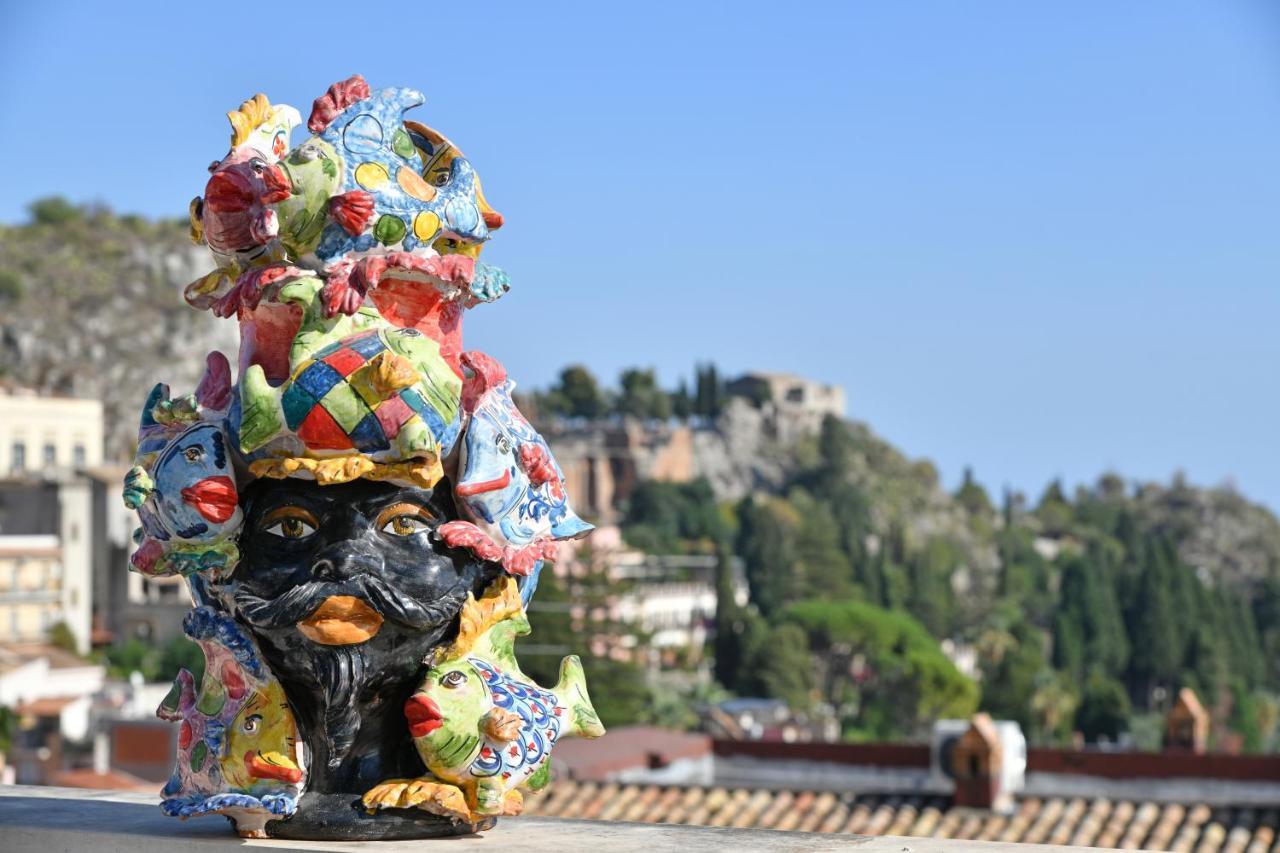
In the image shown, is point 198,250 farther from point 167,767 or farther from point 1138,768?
point 1138,768

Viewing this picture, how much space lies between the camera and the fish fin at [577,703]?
7.85 m

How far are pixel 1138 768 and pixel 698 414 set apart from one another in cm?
14249

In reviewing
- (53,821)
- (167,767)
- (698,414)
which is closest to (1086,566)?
(698,414)

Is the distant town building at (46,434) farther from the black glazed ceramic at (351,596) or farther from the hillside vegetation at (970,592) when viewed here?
the black glazed ceramic at (351,596)

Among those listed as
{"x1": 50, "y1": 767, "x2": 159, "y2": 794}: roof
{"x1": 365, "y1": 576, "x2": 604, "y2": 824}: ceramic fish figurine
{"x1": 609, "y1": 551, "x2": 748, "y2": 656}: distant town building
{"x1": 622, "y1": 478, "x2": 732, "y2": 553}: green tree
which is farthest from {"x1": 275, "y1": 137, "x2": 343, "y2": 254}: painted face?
{"x1": 622, "y1": 478, "x2": 732, "y2": 553}: green tree

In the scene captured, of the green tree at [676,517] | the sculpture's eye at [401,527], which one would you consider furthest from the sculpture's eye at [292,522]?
the green tree at [676,517]

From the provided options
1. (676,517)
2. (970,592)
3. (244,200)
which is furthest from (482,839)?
(676,517)

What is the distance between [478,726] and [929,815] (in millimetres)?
14163

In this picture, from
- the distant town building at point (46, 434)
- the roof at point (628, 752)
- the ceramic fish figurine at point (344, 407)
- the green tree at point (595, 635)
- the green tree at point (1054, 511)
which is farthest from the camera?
the green tree at point (1054, 511)

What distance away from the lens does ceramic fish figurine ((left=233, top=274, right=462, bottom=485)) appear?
719cm

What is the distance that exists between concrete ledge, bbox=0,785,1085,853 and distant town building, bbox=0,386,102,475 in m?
80.5

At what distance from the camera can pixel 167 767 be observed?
112 ft

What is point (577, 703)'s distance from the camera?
789 centimetres

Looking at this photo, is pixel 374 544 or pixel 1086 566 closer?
pixel 374 544
